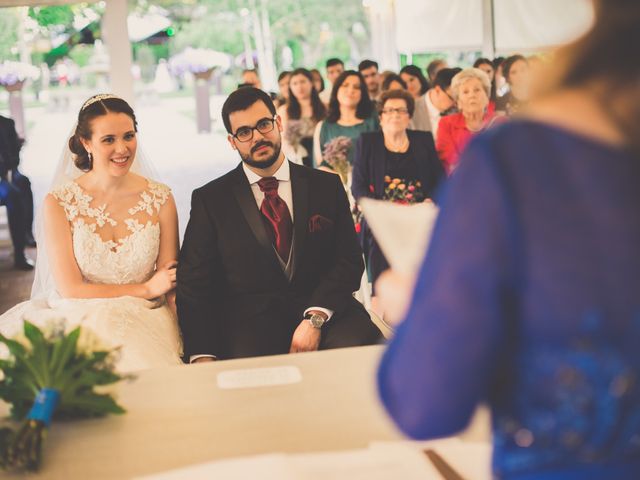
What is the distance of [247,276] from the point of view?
127 inches

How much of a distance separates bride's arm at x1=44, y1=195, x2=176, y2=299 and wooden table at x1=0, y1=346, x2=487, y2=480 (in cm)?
136

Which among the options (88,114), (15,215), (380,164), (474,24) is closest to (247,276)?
(88,114)

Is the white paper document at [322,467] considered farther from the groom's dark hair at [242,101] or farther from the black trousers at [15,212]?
the black trousers at [15,212]

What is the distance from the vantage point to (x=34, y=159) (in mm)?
10539

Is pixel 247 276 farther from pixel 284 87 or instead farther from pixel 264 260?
pixel 284 87

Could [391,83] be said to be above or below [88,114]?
below

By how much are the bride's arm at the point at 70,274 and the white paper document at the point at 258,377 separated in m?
1.40

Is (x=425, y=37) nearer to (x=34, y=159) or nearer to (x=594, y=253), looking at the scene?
(x=34, y=159)

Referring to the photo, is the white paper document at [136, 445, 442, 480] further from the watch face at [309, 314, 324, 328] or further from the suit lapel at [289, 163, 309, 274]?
the suit lapel at [289, 163, 309, 274]

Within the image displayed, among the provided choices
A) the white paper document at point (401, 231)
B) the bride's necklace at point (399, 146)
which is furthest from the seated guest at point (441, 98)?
the white paper document at point (401, 231)

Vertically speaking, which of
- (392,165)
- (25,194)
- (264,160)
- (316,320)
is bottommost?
(25,194)

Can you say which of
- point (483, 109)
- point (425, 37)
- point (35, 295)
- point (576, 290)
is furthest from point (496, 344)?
point (425, 37)

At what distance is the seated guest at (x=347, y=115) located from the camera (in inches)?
256

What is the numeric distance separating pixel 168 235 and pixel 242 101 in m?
0.61
